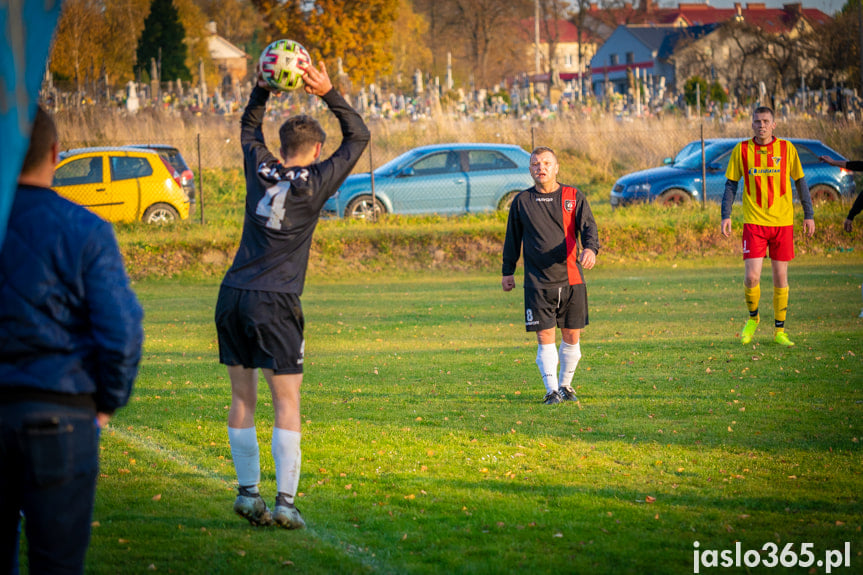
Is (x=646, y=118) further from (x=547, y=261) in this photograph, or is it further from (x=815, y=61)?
(x=547, y=261)

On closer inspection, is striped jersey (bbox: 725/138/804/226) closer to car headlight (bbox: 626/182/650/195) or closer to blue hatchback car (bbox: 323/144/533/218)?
blue hatchback car (bbox: 323/144/533/218)

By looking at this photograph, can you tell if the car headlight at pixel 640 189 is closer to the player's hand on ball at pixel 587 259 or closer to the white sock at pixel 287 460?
the player's hand on ball at pixel 587 259

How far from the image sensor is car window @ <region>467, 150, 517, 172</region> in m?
20.9

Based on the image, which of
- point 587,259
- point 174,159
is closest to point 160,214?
point 174,159

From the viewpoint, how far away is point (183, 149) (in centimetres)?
2978

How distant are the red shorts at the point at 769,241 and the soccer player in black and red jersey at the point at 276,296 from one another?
271 inches

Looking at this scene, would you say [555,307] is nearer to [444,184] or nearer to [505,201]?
[505,201]

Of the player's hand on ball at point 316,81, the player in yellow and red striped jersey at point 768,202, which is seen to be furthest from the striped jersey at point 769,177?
the player's hand on ball at point 316,81

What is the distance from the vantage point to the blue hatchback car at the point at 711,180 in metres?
21.7

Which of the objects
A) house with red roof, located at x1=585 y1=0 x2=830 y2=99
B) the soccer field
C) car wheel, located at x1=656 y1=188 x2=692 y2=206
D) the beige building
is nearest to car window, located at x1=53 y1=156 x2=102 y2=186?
the soccer field

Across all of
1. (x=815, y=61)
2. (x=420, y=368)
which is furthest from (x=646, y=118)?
(x=420, y=368)

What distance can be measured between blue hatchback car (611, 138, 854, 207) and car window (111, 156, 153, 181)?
11.5 metres

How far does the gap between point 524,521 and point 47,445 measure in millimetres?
2721

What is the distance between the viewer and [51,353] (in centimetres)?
299
